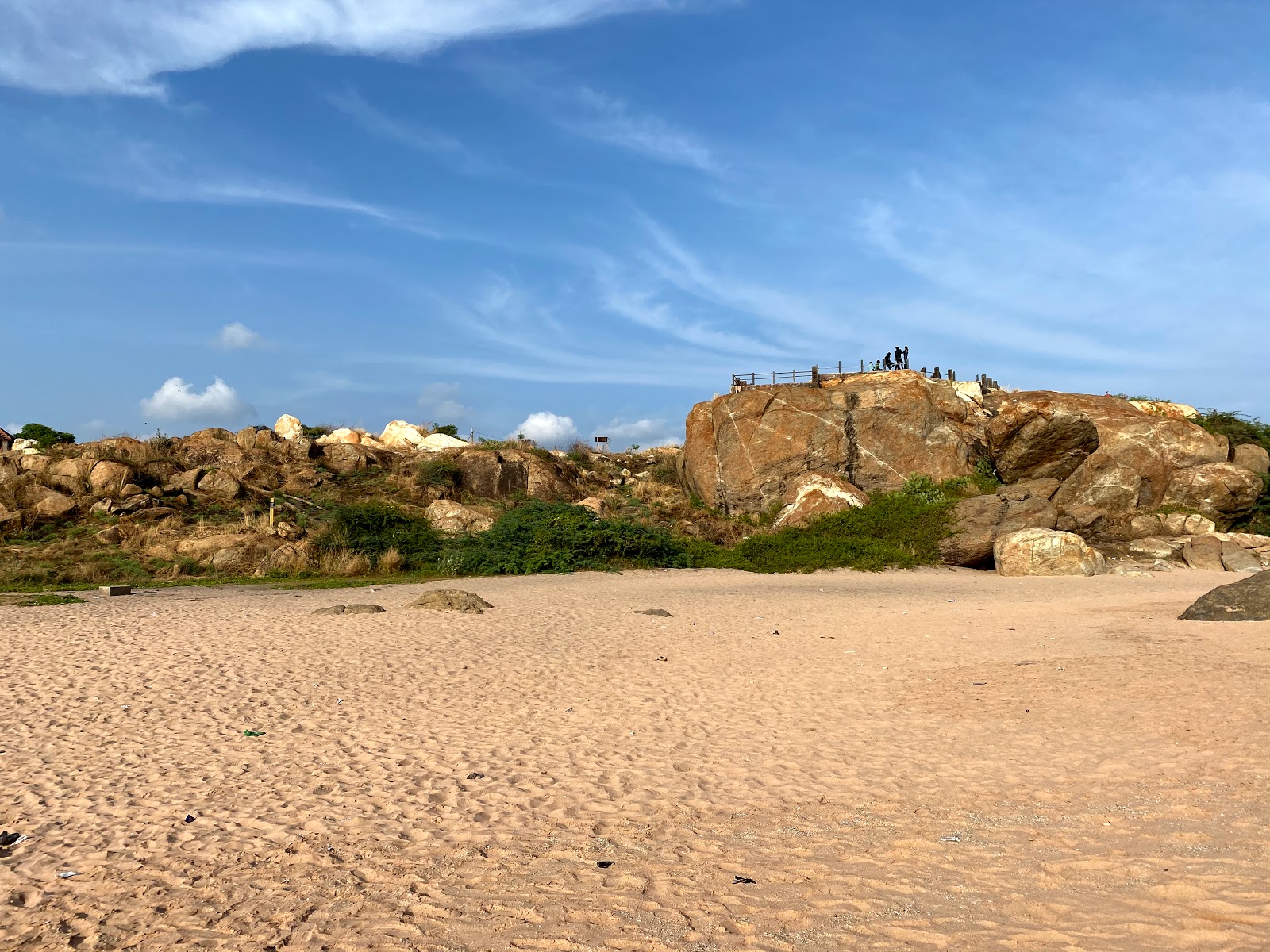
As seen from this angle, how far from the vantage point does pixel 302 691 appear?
9.98m

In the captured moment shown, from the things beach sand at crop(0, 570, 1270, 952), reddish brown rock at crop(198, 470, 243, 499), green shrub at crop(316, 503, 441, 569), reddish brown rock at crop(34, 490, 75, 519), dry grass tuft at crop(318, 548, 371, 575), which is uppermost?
reddish brown rock at crop(198, 470, 243, 499)

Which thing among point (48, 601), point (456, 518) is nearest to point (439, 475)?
point (456, 518)

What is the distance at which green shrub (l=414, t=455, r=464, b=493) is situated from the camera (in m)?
33.1

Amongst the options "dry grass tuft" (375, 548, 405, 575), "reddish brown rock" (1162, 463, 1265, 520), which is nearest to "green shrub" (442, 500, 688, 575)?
"dry grass tuft" (375, 548, 405, 575)

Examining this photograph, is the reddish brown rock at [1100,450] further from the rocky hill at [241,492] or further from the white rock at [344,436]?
the white rock at [344,436]

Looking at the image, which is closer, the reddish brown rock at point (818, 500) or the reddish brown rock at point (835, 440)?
the reddish brown rock at point (818, 500)

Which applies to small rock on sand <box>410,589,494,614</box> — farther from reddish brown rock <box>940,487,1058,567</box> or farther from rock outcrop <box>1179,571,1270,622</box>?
reddish brown rock <box>940,487,1058,567</box>

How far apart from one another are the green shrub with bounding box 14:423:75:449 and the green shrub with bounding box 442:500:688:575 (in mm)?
18853

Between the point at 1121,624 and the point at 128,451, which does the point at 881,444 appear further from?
the point at 128,451

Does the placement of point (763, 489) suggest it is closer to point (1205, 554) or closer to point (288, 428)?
point (1205, 554)

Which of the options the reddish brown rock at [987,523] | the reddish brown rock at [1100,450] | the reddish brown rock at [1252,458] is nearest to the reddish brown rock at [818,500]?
the reddish brown rock at [987,523]

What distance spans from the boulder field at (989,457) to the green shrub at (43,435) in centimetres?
2354

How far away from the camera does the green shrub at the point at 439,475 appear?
3309cm

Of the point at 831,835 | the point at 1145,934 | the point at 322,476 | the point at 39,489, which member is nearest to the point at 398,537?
→ the point at 322,476
